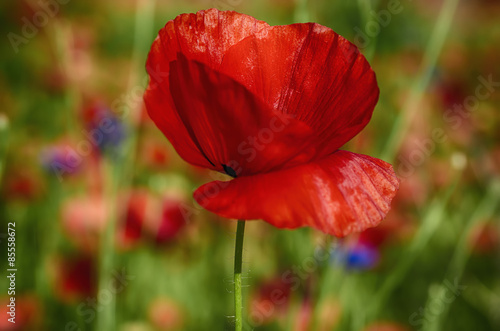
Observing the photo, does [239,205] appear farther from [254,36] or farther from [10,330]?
[10,330]

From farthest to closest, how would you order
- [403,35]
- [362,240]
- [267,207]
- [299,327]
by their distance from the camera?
[403,35]
[362,240]
[299,327]
[267,207]

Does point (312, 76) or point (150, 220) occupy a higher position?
point (312, 76)

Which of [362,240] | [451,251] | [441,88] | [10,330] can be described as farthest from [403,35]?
[10,330]

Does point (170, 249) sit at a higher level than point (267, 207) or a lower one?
lower

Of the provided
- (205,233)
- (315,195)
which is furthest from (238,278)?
(205,233)

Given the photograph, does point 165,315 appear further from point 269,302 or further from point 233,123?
point 233,123

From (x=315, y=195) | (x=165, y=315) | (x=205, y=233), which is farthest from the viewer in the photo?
(x=205, y=233)

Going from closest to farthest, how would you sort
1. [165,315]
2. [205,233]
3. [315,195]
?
[315,195] → [165,315] → [205,233]
